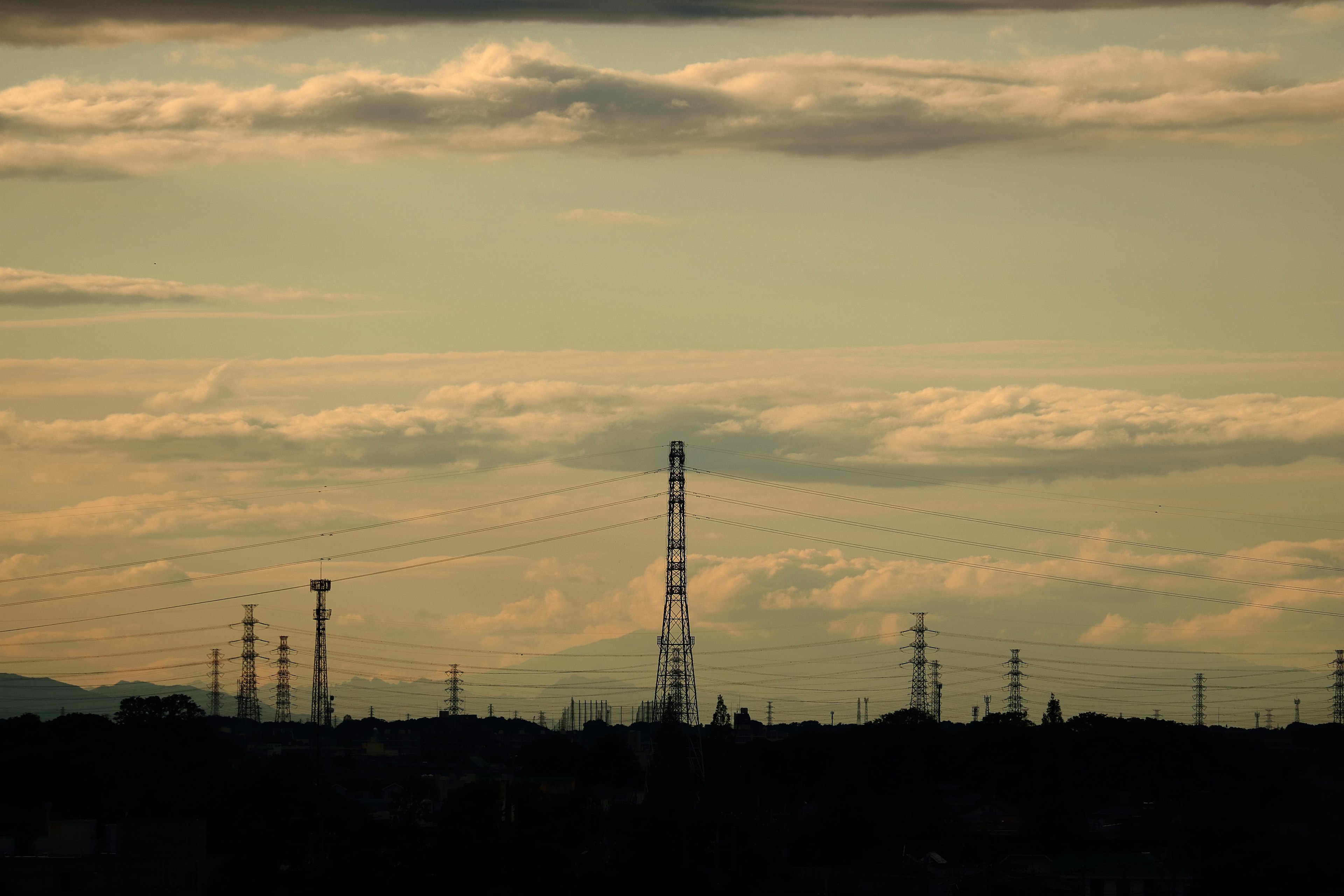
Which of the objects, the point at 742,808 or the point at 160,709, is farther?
the point at 160,709

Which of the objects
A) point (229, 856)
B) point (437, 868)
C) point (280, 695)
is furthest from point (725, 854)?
point (280, 695)

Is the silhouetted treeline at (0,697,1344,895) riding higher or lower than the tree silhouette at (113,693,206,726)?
lower

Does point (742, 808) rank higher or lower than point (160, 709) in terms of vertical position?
lower

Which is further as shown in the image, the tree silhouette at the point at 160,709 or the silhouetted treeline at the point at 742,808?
the tree silhouette at the point at 160,709

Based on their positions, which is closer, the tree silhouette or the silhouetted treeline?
the silhouetted treeline

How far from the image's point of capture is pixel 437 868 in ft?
232

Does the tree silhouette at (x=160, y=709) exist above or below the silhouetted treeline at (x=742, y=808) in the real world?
above

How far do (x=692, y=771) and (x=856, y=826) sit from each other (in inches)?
454

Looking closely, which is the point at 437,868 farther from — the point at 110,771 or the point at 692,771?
the point at 110,771

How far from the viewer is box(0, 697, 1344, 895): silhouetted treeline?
72.9m

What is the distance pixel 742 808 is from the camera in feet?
399

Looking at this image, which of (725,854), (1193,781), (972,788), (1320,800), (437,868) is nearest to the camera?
(437,868)

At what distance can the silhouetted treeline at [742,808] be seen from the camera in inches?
2872

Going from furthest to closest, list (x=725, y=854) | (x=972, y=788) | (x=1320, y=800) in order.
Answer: (x=972, y=788)
(x=1320, y=800)
(x=725, y=854)
